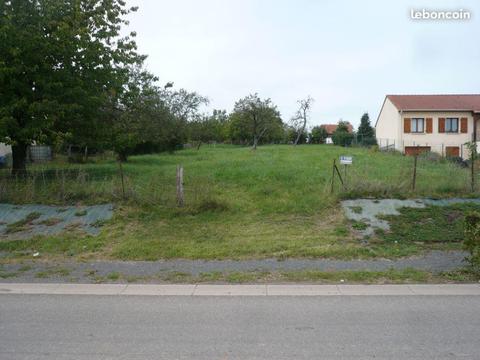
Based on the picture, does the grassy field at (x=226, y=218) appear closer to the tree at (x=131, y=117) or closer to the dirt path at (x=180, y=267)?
the dirt path at (x=180, y=267)

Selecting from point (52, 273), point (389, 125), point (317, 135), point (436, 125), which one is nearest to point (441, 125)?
point (436, 125)

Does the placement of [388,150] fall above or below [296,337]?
above

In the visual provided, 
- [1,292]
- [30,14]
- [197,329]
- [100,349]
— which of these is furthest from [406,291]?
[30,14]

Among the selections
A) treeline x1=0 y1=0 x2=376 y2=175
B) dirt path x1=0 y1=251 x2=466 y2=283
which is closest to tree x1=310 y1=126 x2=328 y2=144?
treeline x1=0 y1=0 x2=376 y2=175

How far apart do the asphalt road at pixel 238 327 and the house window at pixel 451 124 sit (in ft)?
123

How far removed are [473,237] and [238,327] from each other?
4.65 meters

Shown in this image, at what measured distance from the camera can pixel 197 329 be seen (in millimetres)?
5043

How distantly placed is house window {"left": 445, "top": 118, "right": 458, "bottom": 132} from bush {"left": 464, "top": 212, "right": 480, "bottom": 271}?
35640 mm

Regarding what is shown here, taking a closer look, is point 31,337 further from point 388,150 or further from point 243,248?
point 388,150

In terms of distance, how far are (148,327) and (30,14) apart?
49.9 feet

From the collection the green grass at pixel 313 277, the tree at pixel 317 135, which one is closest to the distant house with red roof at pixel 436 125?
the green grass at pixel 313 277

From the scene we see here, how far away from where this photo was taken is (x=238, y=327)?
16.7 feet

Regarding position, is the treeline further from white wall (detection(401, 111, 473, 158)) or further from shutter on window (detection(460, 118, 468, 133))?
shutter on window (detection(460, 118, 468, 133))

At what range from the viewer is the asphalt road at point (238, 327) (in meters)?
4.40
